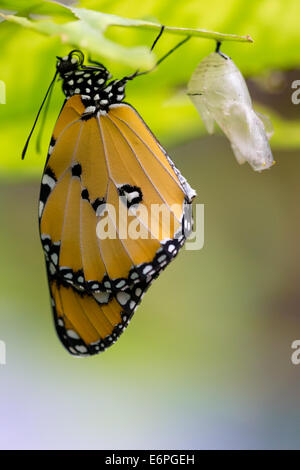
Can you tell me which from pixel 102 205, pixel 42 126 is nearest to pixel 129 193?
pixel 102 205

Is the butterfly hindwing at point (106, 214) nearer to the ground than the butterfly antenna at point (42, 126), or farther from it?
nearer to the ground

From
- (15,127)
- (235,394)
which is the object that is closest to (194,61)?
(15,127)

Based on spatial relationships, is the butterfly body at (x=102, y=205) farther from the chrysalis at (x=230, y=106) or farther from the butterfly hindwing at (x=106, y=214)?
the chrysalis at (x=230, y=106)

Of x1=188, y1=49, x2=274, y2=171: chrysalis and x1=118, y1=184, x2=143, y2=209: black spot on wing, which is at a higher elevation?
x1=188, y1=49, x2=274, y2=171: chrysalis

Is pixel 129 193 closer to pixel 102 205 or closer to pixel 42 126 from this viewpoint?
pixel 102 205

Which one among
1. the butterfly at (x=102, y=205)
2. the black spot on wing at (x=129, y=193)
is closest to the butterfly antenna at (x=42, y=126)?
the butterfly at (x=102, y=205)

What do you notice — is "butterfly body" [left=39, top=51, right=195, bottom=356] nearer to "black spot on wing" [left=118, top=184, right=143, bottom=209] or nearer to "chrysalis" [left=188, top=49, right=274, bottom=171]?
"black spot on wing" [left=118, top=184, right=143, bottom=209]

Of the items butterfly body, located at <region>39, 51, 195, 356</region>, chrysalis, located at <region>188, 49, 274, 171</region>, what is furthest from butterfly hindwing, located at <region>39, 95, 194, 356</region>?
chrysalis, located at <region>188, 49, 274, 171</region>
